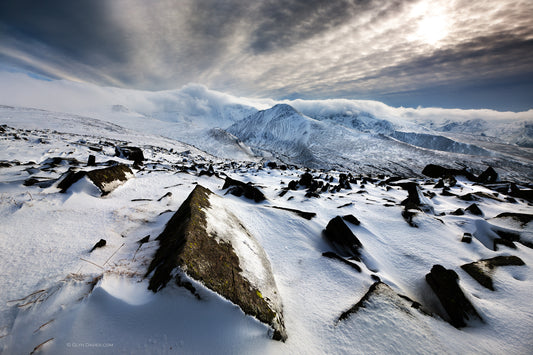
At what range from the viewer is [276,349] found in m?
2.41

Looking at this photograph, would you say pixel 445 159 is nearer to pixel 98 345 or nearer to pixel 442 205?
pixel 442 205

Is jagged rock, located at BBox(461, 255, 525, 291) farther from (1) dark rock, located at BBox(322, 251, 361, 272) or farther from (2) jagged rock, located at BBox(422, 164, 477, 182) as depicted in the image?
(2) jagged rock, located at BBox(422, 164, 477, 182)

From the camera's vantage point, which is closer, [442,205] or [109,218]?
[109,218]

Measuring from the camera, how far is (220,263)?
3115 mm

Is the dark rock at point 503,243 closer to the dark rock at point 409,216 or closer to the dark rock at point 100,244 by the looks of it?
the dark rock at point 409,216

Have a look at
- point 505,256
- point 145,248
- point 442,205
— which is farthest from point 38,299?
point 442,205

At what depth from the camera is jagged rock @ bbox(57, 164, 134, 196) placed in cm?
582

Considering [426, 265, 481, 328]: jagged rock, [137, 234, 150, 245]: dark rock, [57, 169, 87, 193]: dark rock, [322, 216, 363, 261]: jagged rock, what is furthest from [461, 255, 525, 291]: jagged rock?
[57, 169, 87, 193]: dark rock

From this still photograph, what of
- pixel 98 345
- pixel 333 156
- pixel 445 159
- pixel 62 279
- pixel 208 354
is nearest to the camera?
pixel 98 345

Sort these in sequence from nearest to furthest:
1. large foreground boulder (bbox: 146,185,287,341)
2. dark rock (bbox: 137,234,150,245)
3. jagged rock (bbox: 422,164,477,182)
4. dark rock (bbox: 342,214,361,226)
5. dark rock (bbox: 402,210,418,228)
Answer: large foreground boulder (bbox: 146,185,287,341)
dark rock (bbox: 137,234,150,245)
dark rock (bbox: 342,214,361,226)
dark rock (bbox: 402,210,418,228)
jagged rock (bbox: 422,164,477,182)

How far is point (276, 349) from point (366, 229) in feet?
16.4

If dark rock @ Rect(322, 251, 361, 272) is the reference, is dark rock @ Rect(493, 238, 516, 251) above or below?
above

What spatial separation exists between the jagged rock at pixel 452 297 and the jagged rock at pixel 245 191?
5.44 metres

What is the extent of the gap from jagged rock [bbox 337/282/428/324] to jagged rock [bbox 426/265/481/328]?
565 millimetres
